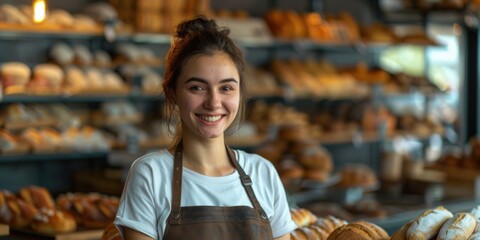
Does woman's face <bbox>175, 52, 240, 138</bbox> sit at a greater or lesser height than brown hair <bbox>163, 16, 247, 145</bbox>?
lesser

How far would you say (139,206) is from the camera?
1988 millimetres

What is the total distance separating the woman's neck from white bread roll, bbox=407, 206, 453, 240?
0.51 metres

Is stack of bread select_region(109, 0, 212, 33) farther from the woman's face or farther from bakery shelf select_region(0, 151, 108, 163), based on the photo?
the woman's face

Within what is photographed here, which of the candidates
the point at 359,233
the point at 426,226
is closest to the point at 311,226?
the point at 359,233

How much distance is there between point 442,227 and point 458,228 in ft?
0.17

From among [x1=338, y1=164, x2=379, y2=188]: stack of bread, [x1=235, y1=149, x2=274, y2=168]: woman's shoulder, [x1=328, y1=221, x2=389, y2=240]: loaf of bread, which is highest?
[x1=235, y1=149, x2=274, y2=168]: woman's shoulder

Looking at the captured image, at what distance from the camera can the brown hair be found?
2082 mm

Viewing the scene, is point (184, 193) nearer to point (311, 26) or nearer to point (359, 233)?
point (359, 233)

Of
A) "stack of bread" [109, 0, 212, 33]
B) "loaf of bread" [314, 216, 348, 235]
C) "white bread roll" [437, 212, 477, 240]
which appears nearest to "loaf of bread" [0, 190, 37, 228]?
"loaf of bread" [314, 216, 348, 235]

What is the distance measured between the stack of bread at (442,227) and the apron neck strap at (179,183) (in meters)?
0.41

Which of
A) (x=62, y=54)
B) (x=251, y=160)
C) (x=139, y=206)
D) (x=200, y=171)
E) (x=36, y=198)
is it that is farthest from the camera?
(x=62, y=54)

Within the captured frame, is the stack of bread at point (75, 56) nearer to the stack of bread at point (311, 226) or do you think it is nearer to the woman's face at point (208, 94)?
the stack of bread at point (311, 226)

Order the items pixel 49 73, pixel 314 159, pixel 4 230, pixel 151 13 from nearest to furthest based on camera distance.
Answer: pixel 4 230, pixel 49 73, pixel 151 13, pixel 314 159

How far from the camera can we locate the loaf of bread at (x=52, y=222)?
334 centimetres
